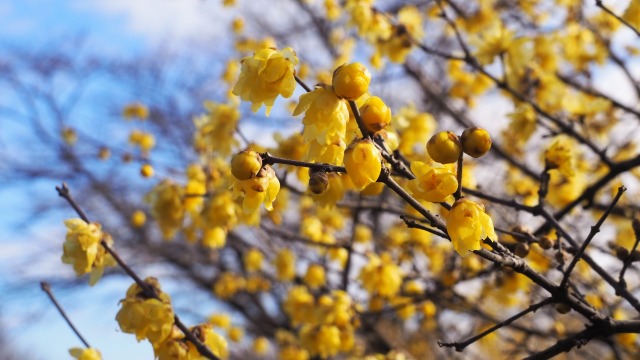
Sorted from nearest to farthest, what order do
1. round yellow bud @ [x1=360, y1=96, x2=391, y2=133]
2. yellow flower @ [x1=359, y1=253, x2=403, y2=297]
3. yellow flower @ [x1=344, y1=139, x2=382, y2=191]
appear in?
yellow flower @ [x1=344, y1=139, x2=382, y2=191]
round yellow bud @ [x1=360, y1=96, x2=391, y2=133]
yellow flower @ [x1=359, y1=253, x2=403, y2=297]

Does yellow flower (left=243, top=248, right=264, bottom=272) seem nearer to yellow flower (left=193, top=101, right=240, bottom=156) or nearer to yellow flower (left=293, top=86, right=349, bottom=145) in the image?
yellow flower (left=193, top=101, right=240, bottom=156)

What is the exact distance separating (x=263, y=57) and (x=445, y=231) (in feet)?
1.98

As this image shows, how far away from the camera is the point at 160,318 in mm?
1661

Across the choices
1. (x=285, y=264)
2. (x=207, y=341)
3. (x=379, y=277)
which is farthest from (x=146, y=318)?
(x=285, y=264)

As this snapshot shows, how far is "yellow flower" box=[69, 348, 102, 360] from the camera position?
6.38ft

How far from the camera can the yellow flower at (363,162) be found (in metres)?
1.10

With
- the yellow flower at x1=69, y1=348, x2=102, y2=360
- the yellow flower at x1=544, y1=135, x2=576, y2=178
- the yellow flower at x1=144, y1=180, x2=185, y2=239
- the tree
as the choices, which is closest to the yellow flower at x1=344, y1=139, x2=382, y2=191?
the tree

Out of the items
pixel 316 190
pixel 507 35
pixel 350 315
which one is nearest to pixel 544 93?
pixel 507 35

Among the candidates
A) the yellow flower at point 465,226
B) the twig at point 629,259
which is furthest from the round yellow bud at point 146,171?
the twig at point 629,259

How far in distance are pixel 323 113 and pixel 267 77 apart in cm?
19

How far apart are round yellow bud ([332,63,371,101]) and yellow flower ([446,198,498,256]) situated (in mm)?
335

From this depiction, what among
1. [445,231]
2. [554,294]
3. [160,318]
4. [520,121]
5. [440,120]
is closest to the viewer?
[445,231]

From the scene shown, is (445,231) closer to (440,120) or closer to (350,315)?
(350,315)

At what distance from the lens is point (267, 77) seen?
51.8 inches
